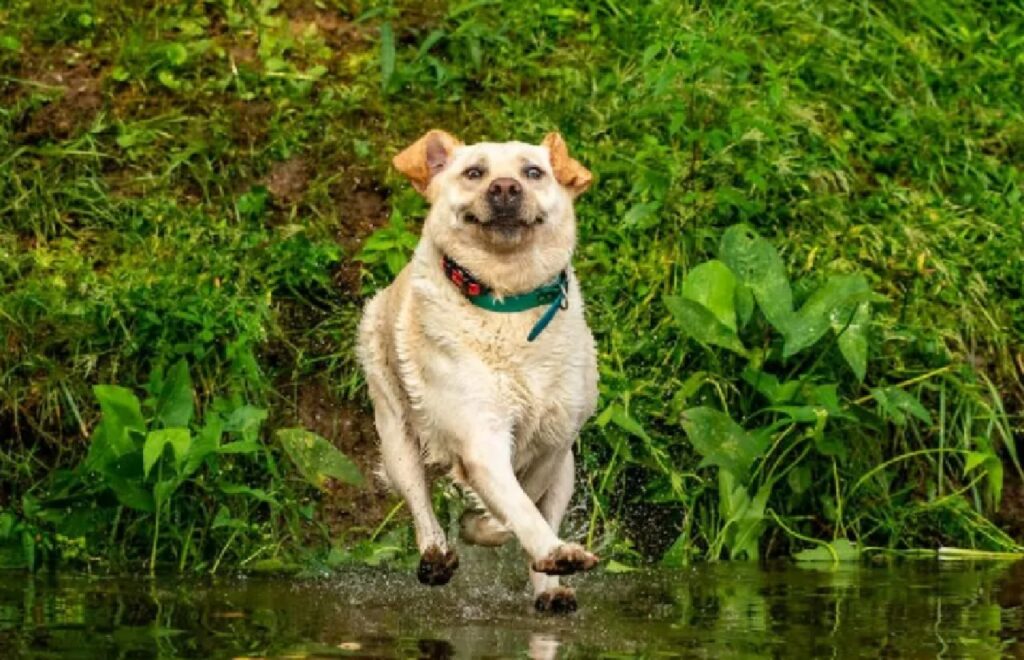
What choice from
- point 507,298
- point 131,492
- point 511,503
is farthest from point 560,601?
point 131,492

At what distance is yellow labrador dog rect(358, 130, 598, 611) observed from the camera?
7.98m

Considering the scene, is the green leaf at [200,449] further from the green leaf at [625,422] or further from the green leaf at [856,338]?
the green leaf at [856,338]

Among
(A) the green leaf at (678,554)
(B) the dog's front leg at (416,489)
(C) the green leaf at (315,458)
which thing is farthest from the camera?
(A) the green leaf at (678,554)

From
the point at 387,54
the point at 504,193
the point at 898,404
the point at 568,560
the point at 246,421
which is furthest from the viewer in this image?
the point at 387,54

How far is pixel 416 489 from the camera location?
8461 millimetres

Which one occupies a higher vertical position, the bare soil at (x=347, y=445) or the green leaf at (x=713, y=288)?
the green leaf at (x=713, y=288)

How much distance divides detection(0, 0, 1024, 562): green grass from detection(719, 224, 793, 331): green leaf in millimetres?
203

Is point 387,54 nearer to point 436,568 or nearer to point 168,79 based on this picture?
point 168,79

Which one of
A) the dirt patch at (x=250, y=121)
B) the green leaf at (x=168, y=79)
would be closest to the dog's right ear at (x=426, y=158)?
the dirt patch at (x=250, y=121)

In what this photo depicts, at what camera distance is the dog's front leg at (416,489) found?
820 cm

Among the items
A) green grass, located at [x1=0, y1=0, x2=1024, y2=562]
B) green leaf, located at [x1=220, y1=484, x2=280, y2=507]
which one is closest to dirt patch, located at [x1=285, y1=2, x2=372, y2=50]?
green grass, located at [x1=0, y1=0, x2=1024, y2=562]

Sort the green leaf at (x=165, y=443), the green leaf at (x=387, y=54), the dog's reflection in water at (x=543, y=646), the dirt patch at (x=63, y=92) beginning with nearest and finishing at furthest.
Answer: the dog's reflection in water at (x=543, y=646)
the green leaf at (x=165, y=443)
the dirt patch at (x=63, y=92)
the green leaf at (x=387, y=54)

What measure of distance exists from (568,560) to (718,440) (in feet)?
7.01

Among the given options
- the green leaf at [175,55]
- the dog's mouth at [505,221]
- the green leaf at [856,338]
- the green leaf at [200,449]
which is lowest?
the green leaf at [200,449]
